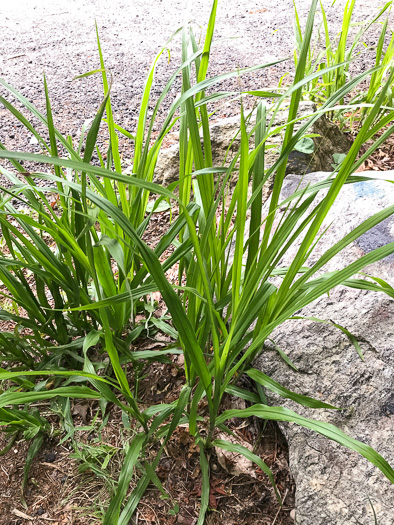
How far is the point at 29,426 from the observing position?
102 cm

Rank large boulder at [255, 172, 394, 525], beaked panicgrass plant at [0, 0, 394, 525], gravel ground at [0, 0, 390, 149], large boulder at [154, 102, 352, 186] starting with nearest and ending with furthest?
beaked panicgrass plant at [0, 0, 394, 525] < large boulder at [255, 172, 394, 525] < large boulder at [154, 102, 352, 186] < gravel ground at [0, 0, 390, 149]

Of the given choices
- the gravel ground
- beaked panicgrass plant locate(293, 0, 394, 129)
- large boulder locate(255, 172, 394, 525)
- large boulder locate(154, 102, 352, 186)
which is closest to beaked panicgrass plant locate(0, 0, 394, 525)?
large boulder locate(255, 172, 394, 525)

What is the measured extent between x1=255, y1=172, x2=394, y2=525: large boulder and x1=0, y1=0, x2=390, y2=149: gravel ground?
5.68ft

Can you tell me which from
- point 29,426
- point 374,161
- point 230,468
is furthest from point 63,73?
point 230,468

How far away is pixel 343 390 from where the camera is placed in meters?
0.99

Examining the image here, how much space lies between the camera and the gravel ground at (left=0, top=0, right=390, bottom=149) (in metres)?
2.68

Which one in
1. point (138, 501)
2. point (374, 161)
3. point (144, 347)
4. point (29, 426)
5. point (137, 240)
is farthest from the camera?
point (374, 161)

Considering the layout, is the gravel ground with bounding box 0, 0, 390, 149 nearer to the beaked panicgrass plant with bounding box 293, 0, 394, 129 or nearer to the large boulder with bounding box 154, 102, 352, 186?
the beaked panicgrass plant with bounding box 293, 0, 394, 129

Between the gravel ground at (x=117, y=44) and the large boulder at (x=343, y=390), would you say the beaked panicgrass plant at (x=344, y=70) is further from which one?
the large boulder at (x=343, y=390)

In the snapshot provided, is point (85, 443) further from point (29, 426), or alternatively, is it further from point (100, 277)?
point (100, 277)

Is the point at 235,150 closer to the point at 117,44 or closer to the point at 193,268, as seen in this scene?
the point at 193,268

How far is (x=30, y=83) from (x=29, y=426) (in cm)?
250

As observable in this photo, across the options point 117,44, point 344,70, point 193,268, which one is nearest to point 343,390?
point 193,268

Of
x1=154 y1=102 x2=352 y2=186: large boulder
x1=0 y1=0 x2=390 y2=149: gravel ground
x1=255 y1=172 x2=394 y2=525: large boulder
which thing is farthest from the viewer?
x1=0 y1=0 x2=390 y2=149: gravel ground
